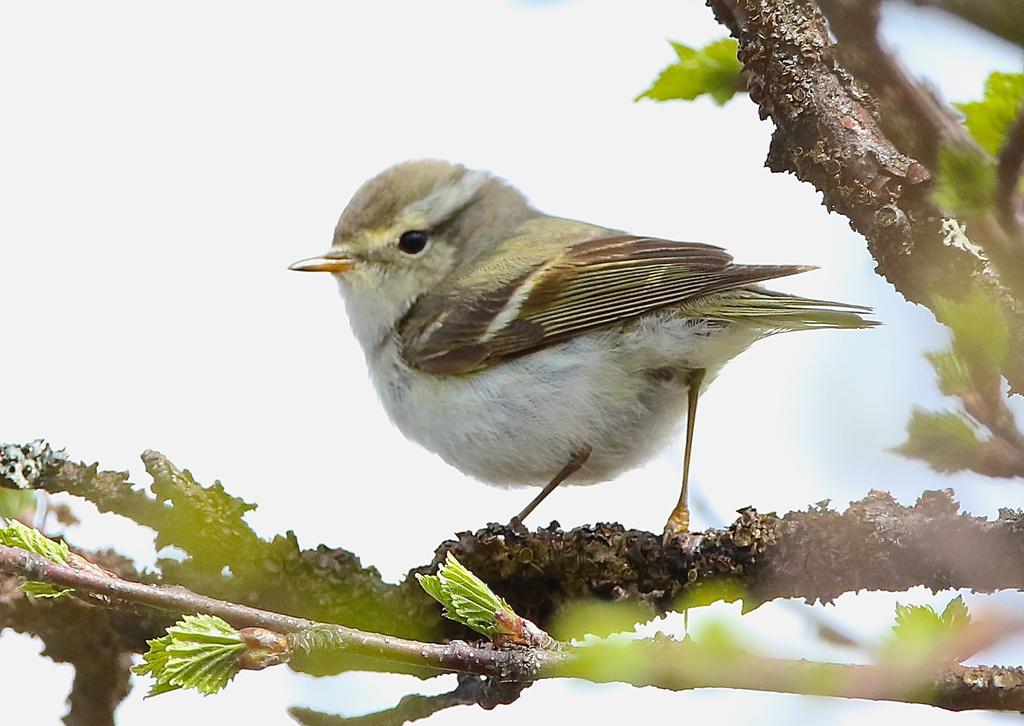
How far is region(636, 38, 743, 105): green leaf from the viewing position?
2430mm

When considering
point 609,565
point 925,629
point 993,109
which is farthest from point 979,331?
point 609,565

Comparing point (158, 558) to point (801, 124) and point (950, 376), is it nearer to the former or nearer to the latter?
point (801, 124)

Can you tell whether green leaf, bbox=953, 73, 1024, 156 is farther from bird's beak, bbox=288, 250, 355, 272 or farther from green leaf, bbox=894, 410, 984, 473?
bird's beak, bbox=288, 250, 355, 272

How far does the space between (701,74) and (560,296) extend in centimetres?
169

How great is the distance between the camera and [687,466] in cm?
357

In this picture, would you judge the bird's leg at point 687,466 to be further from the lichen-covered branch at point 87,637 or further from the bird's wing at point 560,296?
the lichen-covered branch at point 87,637

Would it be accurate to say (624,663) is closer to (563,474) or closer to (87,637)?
(87,637)

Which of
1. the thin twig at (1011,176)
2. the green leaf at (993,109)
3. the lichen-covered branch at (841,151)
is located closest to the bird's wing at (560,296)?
the lichen-covered branch at (841,151)

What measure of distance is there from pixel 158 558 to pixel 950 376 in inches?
85.7

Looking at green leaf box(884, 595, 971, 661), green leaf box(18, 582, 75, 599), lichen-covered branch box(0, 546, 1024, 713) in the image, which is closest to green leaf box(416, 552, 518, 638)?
lichen-covered branch box(0, 546, 1024, 713)

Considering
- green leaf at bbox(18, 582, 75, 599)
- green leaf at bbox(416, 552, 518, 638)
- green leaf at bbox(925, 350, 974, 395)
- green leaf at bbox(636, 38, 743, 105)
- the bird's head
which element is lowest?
green leaf at bbox(18, 582, 75, 599)

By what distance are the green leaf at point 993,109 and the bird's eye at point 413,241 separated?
9.96 feet

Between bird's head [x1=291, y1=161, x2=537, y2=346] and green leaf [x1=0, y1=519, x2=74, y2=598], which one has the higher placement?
bird's head [x1=291, y1=161, x2=537, y2=346]

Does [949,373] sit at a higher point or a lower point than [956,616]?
higher
